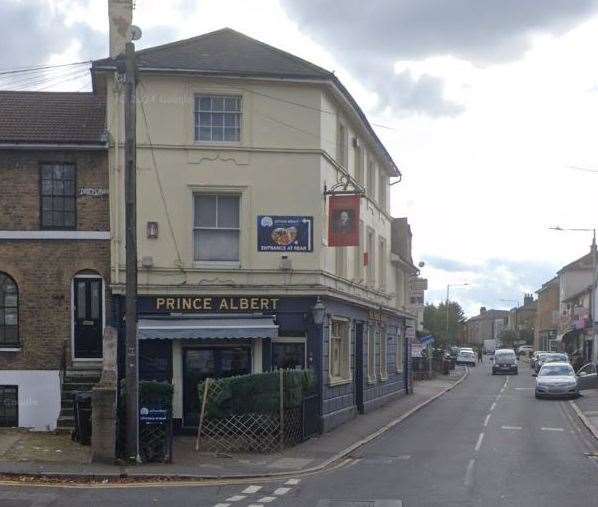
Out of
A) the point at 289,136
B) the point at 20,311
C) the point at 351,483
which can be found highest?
the point at 289,136

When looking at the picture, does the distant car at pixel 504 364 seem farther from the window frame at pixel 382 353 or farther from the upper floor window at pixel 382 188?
the upper floor window at pixel 382 188

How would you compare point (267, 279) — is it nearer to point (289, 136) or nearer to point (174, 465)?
point (289, 136)

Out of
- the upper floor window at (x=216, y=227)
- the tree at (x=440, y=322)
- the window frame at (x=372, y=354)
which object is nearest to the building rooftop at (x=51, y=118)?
the upper floor window at (x=216, y=227)

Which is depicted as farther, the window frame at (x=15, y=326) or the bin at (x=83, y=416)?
the window frame at (x=15, y=326)

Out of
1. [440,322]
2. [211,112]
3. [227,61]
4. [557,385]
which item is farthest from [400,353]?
[440,322]

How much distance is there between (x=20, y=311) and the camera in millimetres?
23641

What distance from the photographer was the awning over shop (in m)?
22.7

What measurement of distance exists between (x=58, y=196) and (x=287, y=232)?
19.6ft

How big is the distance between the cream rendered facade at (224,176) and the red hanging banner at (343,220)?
1.05 ft

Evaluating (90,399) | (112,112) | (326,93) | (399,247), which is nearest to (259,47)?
(326,93)

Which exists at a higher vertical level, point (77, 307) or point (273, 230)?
point (273, 230)

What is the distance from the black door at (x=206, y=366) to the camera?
23438 millimetres

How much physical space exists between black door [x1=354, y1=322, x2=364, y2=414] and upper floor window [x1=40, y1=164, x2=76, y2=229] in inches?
413

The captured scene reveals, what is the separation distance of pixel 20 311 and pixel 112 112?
5566mm
